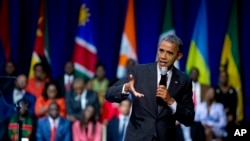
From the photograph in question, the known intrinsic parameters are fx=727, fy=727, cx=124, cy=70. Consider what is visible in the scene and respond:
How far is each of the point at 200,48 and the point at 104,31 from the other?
146 cm

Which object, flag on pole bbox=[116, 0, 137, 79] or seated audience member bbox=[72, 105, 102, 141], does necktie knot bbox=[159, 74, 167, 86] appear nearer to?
seated audience member bbox=[72, 105, 102, 141]

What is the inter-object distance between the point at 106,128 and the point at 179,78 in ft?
14.1

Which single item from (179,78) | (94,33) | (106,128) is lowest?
(106,128)

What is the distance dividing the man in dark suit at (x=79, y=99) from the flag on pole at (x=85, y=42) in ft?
5.11

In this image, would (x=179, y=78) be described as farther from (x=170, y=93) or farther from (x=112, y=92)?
(x=112, y=92)

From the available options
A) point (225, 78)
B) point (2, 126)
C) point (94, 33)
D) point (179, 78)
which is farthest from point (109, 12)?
point (179, 78)

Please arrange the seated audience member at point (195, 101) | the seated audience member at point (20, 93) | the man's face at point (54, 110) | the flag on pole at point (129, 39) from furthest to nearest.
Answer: the flag on pole at point (129, 39) < the seated audience member at point (20, 93) < the seated audience member at point (195, 101) < the man's face at point (54, 110)

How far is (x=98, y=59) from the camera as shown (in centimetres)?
1099

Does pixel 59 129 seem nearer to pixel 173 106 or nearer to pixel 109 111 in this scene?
pixel 109 111

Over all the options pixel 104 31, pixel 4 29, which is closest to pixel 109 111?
pixel 104 31

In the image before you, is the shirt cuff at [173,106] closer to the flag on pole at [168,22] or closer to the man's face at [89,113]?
the man's face at [89,113]

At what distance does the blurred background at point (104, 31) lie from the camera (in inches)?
425

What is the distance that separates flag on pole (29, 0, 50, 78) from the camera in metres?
10.6

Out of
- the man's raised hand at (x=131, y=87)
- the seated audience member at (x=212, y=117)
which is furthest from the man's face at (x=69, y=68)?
the man's raised hand at (x=131, y=87)
